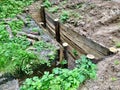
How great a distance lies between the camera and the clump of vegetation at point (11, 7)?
30.3 ft

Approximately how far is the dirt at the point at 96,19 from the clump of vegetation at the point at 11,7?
183 cm

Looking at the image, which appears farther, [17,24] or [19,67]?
[17,24]

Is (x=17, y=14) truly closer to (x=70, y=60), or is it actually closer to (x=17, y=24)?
(x=17, y=24)

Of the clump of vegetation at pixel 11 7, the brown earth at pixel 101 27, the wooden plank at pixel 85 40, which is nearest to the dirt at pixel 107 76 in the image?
the brown earth at pixel 101 27

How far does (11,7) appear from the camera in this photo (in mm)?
9898

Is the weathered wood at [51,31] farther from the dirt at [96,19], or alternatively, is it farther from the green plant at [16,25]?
the green plant at [16,25]

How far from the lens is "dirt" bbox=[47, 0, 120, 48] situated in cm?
651

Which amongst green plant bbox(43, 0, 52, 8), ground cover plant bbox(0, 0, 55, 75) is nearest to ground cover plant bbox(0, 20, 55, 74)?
ground cover plant bbox(0, 0, 55, 75)

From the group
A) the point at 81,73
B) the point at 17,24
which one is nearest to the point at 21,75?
the point at 81,73

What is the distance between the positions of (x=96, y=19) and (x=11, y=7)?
4.06m

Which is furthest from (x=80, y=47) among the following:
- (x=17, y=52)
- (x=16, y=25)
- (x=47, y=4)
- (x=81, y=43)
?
(x=47, y=4)

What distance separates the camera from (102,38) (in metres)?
6.38

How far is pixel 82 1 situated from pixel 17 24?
2903 mm

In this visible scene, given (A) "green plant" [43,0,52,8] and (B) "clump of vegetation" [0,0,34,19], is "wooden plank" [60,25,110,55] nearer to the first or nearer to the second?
(A) "green plant" [43,0,52,8]
